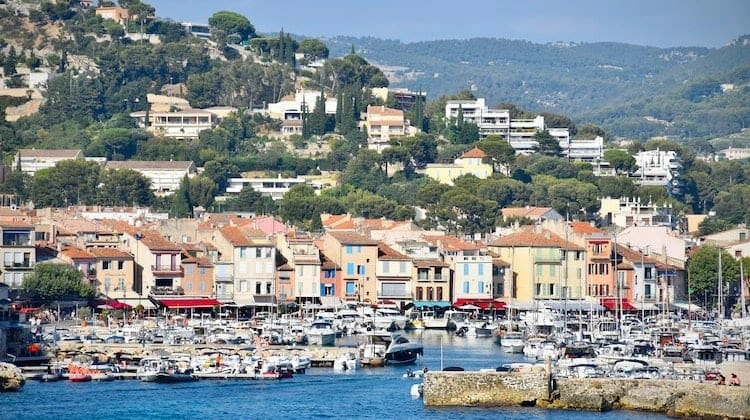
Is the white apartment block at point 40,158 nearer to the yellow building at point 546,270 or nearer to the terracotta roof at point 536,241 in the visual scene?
the terracotta roof at point 536,241

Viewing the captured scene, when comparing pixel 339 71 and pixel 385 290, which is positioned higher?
pixel 339 71

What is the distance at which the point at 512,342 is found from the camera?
2525 inches

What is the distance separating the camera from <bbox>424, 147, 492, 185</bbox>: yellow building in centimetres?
12838

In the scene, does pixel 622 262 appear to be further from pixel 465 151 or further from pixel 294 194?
pixel 465 151

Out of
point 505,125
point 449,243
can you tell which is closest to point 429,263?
point 449,243

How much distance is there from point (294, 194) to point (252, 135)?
28.2 metres

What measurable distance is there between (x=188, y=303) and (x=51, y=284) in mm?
5740

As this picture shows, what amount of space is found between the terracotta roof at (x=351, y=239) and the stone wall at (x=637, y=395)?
32.3m

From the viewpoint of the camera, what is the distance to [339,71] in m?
158

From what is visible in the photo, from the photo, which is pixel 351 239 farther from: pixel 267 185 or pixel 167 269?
pixel 267 185

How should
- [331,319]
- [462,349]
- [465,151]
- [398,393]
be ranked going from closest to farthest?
[398,393]
[462,349]
[331,319]
[465,151]

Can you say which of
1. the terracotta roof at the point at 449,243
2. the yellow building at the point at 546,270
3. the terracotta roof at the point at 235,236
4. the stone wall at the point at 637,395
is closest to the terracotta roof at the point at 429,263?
the terracotta roof at the point at 449,243

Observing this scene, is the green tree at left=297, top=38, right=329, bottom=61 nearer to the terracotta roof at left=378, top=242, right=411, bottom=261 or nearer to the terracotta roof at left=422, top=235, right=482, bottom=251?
the terracotta roof at left=422, top=235, right=482, bottom=251

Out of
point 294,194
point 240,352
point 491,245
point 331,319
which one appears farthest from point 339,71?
point 240,352
